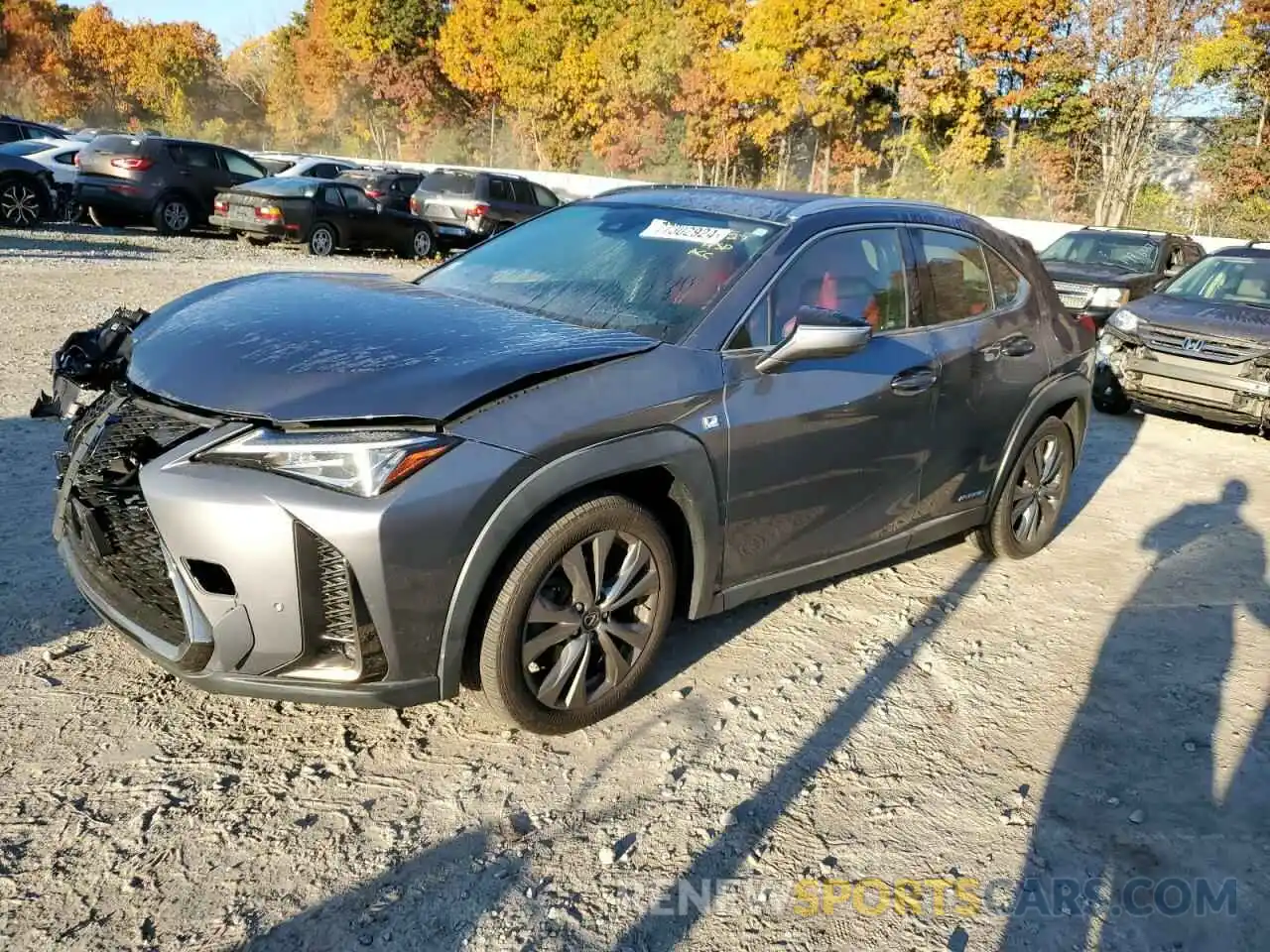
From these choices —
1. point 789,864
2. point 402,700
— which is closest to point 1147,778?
point 789,864

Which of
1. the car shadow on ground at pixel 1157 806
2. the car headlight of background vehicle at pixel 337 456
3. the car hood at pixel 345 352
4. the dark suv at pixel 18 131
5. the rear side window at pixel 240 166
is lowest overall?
the car shadow on ground at pixel 1157 806

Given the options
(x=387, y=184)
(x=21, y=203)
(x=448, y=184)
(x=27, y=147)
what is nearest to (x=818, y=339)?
(x=21, y=203)

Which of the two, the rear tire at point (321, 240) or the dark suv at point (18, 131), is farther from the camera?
the dark suv at point (18, 131)

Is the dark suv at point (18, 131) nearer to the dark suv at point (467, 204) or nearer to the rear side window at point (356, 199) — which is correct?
the rear side window at point (356, 199)

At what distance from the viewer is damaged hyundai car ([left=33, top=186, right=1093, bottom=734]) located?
263 centimetres

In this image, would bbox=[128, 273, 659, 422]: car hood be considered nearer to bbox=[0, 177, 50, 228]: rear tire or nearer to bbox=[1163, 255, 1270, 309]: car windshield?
bbox=[1163, 255, 1270, 309]: car windshield

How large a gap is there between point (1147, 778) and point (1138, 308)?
6.92 m

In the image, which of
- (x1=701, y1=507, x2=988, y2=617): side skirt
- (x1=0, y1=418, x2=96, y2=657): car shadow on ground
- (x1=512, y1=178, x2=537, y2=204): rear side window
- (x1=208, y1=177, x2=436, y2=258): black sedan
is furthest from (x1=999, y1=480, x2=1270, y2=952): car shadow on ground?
(x1=512, y1=178, x2=537, y2=204): rear side window

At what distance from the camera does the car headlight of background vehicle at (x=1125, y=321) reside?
8.85 metres

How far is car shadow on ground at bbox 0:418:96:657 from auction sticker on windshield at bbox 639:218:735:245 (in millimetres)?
2592

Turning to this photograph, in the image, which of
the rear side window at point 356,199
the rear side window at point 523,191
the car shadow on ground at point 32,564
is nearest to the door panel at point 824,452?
the car shadow on ground at point 32,564

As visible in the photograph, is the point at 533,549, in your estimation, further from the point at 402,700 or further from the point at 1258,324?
the point at 1258,324

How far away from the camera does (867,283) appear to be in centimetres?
403

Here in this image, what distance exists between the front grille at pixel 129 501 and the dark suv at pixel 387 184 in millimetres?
15767
